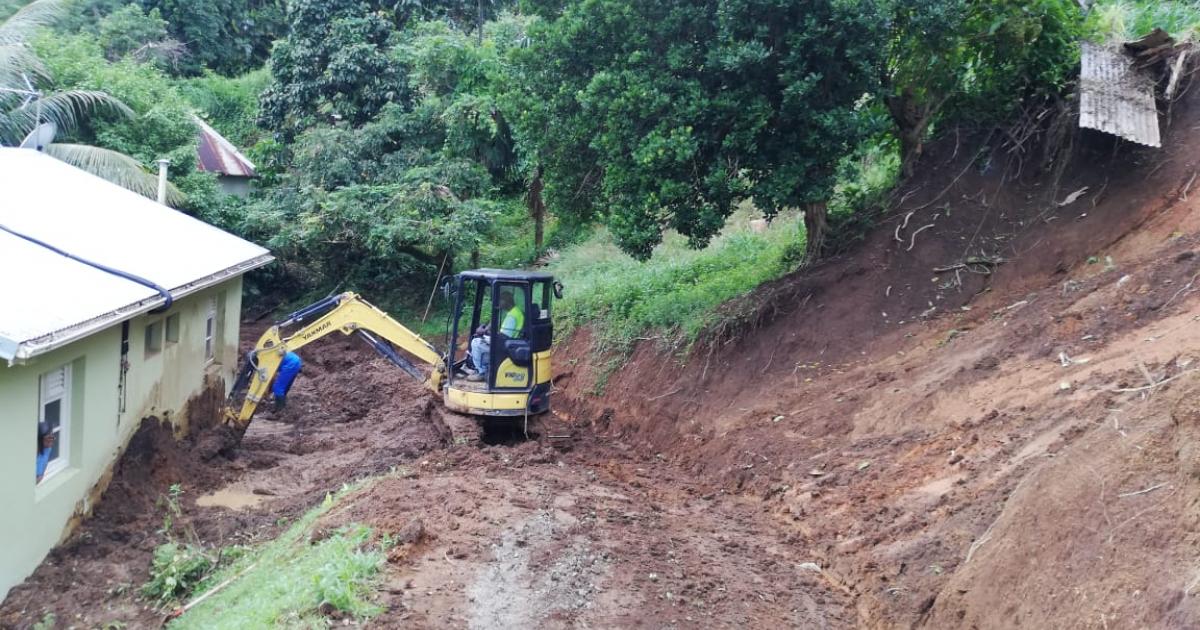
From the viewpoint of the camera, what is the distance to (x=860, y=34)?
12.7 metres

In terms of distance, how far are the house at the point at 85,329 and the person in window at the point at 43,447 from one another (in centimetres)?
11

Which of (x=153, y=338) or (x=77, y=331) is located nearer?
(x=77, y=331)

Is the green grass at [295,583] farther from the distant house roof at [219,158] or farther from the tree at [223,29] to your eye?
the tree at [223,29]

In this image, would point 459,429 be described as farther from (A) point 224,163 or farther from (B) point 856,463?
(A) point 224,163

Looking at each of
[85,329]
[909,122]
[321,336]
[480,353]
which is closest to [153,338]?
[321,336]

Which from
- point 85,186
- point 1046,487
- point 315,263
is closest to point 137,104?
point 315,263

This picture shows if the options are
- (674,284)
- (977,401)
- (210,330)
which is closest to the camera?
(977,401)

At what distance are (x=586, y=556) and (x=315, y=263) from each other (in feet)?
62.2

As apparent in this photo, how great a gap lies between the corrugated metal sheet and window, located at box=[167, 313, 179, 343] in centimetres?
1304

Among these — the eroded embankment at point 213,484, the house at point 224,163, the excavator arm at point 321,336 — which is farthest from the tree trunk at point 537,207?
the excavator arm at point 321,336

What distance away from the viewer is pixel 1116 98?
13.5m

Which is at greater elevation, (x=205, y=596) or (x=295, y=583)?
(x=295, y=583)

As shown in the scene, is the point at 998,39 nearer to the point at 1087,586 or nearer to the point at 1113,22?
the point at 1113,22

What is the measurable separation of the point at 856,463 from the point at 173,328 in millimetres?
9914
